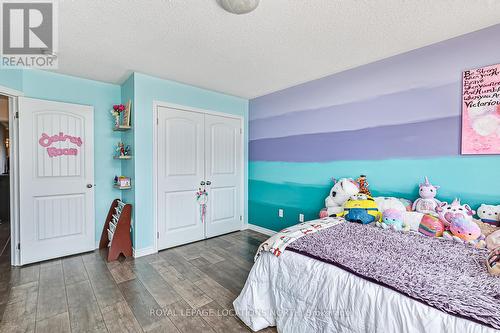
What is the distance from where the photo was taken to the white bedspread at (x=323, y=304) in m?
1.01

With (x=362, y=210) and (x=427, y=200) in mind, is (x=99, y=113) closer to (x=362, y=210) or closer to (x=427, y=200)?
(x=362, y=210)

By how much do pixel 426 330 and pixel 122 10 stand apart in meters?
2.61

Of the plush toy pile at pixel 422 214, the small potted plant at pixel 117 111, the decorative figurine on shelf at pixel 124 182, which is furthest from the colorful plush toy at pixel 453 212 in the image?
the small potted plant at pixel 117 111

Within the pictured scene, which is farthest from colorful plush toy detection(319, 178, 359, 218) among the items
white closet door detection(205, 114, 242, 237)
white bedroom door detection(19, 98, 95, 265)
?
white bedroom door detection(19, 98, 95, 265)

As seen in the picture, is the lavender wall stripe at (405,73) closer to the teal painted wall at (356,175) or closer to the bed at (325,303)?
the teal painted wall at (356,175)

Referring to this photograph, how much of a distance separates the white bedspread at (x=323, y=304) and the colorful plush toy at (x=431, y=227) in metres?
1.07

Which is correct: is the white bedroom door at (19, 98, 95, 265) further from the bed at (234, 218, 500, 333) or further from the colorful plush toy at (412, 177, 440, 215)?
the colorful plush toy at (412, 177, 440, 215)

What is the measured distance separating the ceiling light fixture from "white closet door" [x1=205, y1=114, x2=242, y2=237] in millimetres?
2006

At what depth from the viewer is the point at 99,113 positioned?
313cm

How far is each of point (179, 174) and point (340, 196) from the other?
217 cm

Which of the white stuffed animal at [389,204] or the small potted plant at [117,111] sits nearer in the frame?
the white stuffed animal at [389,204]

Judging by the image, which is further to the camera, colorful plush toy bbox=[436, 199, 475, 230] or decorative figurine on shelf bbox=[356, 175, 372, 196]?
decorative figurine on shelf bbox=[356, 175, 372, 196]

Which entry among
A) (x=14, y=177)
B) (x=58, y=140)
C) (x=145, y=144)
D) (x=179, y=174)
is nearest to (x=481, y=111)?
(x=179, y=174)

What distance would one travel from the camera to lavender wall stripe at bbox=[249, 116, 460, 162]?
208cm
